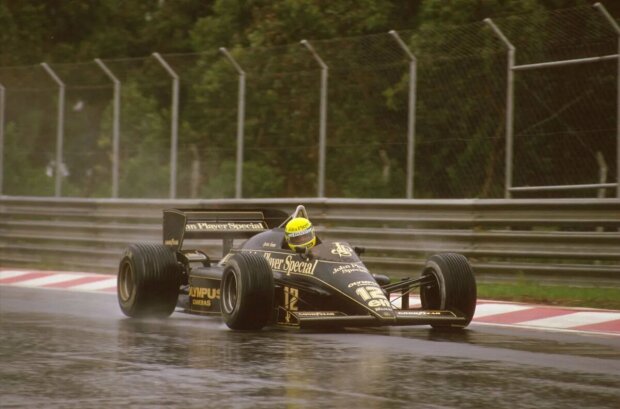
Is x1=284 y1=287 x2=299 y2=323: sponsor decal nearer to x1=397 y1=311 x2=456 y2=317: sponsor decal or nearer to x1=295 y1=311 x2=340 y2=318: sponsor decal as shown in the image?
x1=295 y1=311 x2=340 y2=318: sponsor decal

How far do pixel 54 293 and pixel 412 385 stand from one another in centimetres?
885

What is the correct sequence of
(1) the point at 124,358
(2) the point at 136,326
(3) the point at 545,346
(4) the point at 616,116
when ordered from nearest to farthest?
(1) the point at 124,358, (3) the point at 545,346, (2) the point at 136,326, (4) the point at 616,116

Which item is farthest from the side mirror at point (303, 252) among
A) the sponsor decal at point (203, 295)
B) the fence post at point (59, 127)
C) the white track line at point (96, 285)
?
the fence post at point (59, 127)

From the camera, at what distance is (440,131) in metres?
17.1

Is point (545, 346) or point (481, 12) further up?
point (481, 12)

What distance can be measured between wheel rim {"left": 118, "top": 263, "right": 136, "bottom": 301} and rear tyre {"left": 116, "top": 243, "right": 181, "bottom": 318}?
97mm

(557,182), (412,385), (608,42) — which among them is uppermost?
(608,42)

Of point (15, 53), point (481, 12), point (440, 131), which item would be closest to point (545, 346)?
point (440, 131)

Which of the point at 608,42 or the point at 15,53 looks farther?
the point at 15,53

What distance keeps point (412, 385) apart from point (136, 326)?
4501 mm

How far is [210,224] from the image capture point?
14.0 metres

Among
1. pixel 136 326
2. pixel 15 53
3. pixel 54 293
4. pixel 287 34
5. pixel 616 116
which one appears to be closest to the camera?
pixel 136 326

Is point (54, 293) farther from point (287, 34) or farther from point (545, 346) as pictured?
point (287, 34)

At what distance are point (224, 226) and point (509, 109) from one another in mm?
3751
